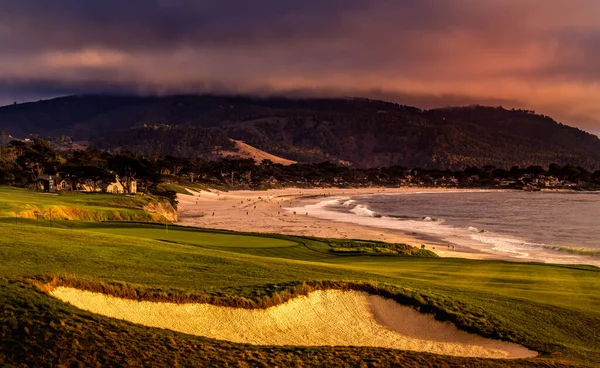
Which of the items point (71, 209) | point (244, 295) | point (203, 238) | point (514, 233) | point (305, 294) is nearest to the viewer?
point (244, 295)

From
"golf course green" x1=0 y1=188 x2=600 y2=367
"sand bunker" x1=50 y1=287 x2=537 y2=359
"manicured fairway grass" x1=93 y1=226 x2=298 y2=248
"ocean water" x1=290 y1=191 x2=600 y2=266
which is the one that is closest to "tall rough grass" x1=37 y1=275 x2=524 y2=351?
"golf course green" x1=0 y1=188 x2=600 y2=367

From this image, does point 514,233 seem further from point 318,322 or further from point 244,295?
point 244,295

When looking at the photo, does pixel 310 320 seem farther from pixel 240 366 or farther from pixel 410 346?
pixel 240 366

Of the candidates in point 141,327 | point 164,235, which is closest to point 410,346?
point 141,327

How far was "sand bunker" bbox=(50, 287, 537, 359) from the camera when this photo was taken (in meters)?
12.6

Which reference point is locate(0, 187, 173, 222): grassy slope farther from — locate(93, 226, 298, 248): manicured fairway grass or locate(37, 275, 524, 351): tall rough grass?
locate(37, 275, 524, 351): tall rough grass

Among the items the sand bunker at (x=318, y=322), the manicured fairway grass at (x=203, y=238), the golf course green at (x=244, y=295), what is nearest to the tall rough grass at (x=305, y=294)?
the golf course green at (x=244, y=295)

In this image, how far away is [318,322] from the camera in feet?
49.1

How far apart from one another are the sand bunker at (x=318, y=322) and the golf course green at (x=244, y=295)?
0.31m

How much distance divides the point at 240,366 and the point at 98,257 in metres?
10.6

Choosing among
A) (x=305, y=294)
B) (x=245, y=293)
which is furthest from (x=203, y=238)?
(x=245, y=293)

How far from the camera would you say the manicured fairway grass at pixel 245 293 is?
9703mm

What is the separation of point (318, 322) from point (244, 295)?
2379 mm

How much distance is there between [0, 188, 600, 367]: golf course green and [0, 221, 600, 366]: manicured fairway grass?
4 cm
